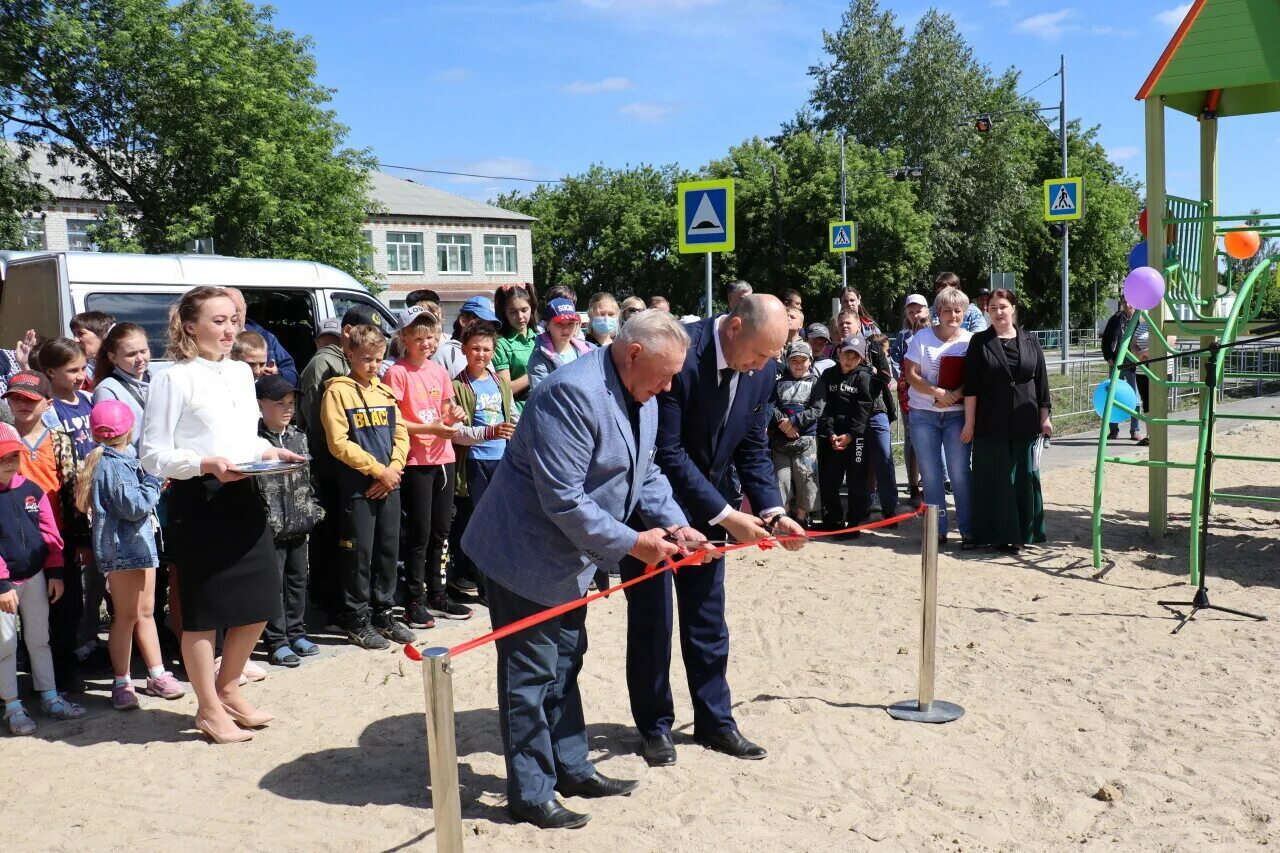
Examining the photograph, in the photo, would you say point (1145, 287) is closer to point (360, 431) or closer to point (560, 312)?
point (560, 312)

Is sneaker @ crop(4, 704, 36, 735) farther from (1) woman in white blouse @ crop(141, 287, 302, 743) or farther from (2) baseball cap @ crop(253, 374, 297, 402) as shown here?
(2) baseball cap @ crop(253, 374, 297, 402)

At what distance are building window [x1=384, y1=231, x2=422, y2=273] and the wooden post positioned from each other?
48234 millimetres

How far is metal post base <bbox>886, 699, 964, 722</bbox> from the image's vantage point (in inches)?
194

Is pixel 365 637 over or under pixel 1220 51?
under

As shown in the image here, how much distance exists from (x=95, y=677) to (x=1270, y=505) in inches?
390

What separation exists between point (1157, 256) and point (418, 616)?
650 cm

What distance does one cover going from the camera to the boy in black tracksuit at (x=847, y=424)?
29.5ft

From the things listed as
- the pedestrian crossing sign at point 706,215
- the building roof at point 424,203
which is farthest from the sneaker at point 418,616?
the building roof at point 424,203

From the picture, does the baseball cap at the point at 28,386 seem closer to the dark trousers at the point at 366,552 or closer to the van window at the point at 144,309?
the dark trousers at the point at 366,552

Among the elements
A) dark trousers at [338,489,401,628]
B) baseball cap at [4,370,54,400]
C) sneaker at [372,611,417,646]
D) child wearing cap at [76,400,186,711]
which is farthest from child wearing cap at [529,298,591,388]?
baseball cap at [4,370,54,400]

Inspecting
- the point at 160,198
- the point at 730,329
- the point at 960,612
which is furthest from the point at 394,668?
the point at 160,198

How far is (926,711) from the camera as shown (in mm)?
4992

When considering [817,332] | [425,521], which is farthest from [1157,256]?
[425,521]

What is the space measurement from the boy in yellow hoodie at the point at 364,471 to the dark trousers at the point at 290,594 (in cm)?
23
